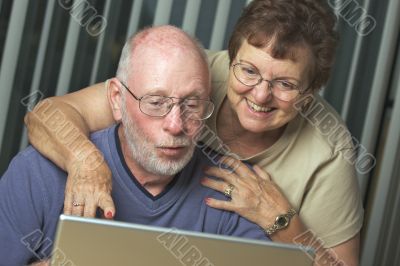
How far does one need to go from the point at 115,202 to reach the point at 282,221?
1.41ft

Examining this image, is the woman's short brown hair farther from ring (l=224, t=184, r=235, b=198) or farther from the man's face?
ring (l=224, t=184, r=235, b=198)

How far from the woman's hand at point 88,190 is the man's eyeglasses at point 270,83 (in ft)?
1.44

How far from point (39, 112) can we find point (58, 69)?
86 cm

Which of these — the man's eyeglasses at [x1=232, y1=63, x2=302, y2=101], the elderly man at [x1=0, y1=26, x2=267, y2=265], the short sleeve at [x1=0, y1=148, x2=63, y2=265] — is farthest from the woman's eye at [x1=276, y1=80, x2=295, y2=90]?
the short sleeve at [x1=0, y1=148, x2=63, y2=265]

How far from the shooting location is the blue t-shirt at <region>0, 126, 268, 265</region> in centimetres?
153

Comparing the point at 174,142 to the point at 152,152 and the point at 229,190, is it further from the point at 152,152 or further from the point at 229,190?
the point at 229,190

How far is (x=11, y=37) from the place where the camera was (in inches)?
97.1

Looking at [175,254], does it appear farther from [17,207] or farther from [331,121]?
[331,121]

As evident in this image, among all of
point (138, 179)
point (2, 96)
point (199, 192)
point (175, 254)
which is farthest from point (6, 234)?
point (2, 96)

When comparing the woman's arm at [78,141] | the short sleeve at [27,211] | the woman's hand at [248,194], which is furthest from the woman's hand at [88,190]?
the woman's hand at [248,194]

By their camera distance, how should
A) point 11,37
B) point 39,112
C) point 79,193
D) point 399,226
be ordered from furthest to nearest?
point 399,226, point 11,37, point 39,112, point 79,193

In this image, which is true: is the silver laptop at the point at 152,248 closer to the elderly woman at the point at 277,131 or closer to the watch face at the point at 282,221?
the elderly woman at the point at 277,131

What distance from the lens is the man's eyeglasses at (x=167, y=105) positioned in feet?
5.02

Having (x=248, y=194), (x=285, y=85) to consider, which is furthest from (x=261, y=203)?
(x=285, y=85)
